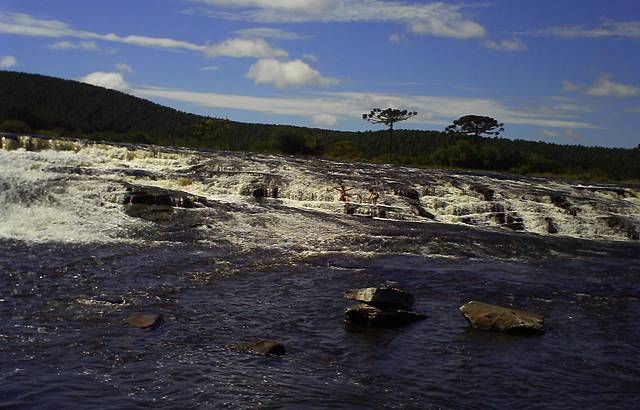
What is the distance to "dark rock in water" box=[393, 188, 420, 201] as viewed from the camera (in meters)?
32.5

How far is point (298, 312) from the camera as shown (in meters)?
13.3

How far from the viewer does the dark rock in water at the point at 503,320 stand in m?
12.6

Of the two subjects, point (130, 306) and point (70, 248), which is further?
point (70, 248)

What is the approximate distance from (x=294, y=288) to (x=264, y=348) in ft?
16.2

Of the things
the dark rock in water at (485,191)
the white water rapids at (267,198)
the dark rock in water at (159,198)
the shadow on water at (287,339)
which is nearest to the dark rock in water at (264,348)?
the shadow on water at (287,339)

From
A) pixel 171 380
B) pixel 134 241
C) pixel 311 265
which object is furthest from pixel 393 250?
pixel 171 380

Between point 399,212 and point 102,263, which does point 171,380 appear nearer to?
point 102,263

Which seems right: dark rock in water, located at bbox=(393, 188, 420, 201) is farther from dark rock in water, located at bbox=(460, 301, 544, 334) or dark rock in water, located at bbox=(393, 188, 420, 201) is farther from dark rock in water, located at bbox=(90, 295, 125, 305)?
dark rock in water, located at bbox=(90, 295, 125, 305)

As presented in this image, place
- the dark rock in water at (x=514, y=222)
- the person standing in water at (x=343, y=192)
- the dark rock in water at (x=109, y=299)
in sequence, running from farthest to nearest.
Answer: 1. the person standing in water at (x=343, y=192)
2. the dark rock in water at (x=514, y=222)
3. the dark rock in water at (x=109, y=299)

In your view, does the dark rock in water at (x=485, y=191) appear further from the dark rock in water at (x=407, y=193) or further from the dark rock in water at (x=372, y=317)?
the dark rock in water at (x=372, y=317)

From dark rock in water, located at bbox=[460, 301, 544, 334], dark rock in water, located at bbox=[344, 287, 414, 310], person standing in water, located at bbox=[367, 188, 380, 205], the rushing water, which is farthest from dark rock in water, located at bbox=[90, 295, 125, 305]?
person standing in water, located at bbox=[367, 188, 380, 205]

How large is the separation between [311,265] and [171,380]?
952 centimetres

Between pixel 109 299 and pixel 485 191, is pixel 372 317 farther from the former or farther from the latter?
pixel 485 191

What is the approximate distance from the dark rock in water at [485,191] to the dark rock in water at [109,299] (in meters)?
23.5
